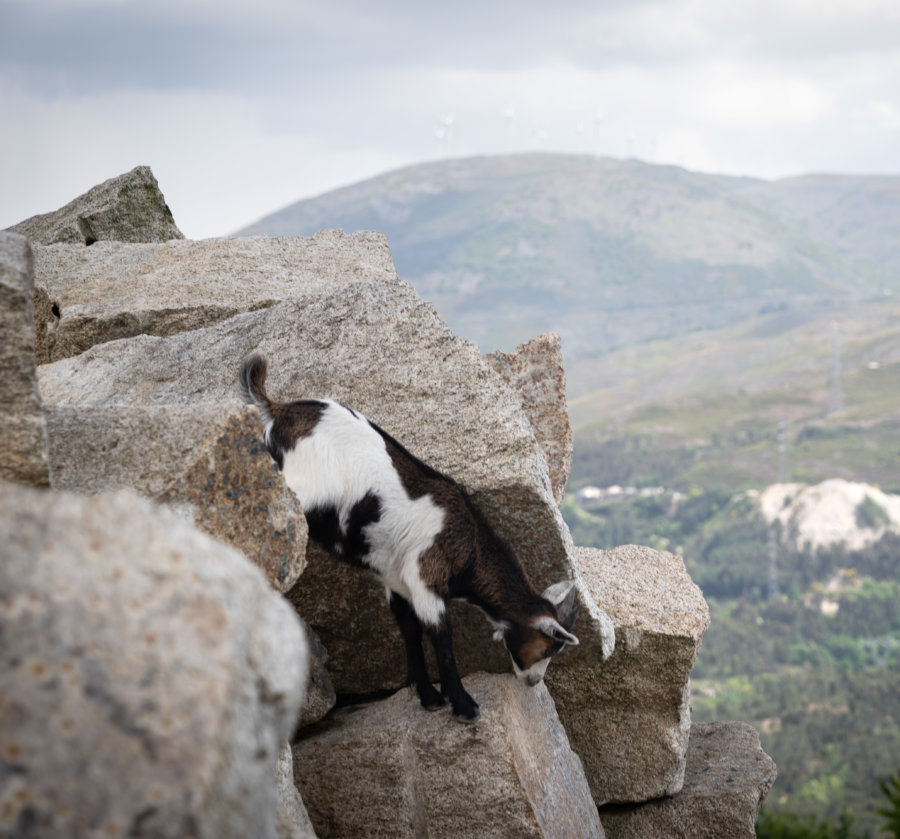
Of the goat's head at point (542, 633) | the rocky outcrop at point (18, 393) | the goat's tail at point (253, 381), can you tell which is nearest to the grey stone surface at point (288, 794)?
the goat's head at point (542, 633)

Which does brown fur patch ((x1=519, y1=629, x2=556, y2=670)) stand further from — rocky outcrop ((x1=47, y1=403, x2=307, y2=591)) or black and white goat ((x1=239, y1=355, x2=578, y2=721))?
rocky outcrop ((x1=47, y1=403, x2=307, y2=591))

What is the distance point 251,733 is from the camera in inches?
134

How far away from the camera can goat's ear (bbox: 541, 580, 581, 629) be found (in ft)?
29.0

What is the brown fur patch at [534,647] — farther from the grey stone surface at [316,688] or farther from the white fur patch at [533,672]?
the grey stone surface at [316,688]

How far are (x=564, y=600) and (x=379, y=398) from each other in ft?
9.01

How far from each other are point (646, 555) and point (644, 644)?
2.93 m

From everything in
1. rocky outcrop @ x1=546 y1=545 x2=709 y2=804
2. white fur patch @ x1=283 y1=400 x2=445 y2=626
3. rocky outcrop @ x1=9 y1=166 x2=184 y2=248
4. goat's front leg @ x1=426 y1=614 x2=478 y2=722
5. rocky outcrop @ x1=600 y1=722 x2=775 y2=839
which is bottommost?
rocky outcrop @ x1=600 y1=722 x2=775 y2=839

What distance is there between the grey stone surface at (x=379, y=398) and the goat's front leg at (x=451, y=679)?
103 cm

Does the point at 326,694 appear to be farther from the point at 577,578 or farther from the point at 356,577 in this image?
the point at 577,578

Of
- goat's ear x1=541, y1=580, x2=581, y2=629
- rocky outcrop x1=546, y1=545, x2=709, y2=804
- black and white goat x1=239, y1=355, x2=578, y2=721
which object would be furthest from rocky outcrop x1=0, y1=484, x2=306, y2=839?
rocky outcrop x1=546, y1=545, x2=709, y2=804

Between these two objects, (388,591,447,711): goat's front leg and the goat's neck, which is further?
(388,591,447,711): goat's front leg

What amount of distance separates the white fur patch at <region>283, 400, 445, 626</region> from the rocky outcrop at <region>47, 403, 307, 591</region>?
0.82 metres

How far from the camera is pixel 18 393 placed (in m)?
5.55

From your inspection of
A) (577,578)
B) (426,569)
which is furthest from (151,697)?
(577,578)
